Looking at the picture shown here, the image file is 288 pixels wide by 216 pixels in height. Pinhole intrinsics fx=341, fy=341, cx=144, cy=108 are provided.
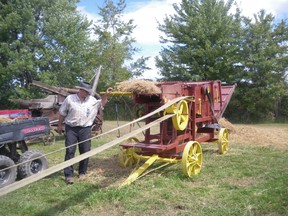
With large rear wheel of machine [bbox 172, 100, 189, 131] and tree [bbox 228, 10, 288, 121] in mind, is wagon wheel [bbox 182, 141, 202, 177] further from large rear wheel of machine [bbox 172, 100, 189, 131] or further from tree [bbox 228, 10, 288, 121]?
tree [bbox 228, 10, 288, 121]

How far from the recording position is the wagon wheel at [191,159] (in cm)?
597

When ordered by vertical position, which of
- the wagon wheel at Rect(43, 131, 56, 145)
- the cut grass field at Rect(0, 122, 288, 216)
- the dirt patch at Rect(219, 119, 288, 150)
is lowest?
the cut grass field at Rect(0, 122, 288, 216)

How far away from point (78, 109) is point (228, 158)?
3755 millimetres

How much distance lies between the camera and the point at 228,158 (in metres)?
7.85

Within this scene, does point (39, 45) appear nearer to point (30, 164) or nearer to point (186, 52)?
point (186, 52)

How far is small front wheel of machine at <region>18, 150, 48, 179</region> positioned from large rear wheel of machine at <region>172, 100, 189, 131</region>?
245cm

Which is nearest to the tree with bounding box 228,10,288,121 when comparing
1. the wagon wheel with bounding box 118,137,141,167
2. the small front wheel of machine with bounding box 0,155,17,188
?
the wagon wheel with bounding box 118,137,141,167

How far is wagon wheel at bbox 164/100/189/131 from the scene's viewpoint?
19.8 feet

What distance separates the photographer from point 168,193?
522 centimetres

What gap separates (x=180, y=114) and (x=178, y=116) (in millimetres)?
110

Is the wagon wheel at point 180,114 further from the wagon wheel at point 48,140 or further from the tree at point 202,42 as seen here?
the tree at point 202,42

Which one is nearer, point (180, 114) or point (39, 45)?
point (180, 114)

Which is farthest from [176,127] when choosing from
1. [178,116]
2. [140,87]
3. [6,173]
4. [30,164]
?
[6,173]

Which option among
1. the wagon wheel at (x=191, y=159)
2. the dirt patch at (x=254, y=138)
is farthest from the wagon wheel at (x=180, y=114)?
the dirt patch at (x=254, y=138)
